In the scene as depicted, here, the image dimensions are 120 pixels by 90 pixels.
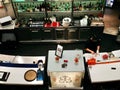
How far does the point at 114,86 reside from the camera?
4.94 m

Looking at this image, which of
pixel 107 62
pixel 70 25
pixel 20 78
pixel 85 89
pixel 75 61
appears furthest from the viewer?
pixel 70 25

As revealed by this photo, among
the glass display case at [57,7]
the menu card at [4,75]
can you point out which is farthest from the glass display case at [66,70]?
the glass display case at [57,7]

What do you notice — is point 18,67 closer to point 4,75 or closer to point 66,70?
point 4,75

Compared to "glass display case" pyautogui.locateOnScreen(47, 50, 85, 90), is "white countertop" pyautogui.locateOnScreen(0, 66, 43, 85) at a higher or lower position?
lower

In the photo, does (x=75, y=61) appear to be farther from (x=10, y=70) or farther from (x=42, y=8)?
(x=42, y=8)

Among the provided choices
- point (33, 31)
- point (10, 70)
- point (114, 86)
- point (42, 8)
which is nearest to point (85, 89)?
point (114, 86)

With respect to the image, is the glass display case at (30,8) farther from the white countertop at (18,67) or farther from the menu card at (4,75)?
the menu card at (4,75)

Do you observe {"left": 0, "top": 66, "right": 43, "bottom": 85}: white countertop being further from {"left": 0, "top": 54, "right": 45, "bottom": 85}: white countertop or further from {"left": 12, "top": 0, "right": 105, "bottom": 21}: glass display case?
{"left": 12, "top": 0, "right": 105, "bottom": 21}: glass display case

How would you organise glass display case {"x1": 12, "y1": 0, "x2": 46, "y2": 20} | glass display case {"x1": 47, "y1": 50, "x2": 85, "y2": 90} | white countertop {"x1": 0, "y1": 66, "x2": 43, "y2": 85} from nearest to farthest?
glass display case {"x1": 47, "y1": 50, "x2": 85, "y2": 90} < white countertop {"x1": 0, "y1": 66, "x2": 43, "y2": 85} < glass display case {"x1": 12, "y1": 0, "x2": 46, "y2": 20}

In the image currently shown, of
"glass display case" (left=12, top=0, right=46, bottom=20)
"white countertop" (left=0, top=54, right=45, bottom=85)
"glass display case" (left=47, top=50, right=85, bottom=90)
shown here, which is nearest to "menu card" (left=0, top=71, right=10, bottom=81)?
"white countertop" (left=0, top=54, right=45, bottom=85)

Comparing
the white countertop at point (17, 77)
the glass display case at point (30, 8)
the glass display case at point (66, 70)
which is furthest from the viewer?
the glass display case at point (30, 8)

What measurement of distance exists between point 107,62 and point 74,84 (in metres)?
1.25

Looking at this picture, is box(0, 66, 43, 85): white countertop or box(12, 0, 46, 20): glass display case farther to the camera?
box(12, 0, 46, 20): glass display case

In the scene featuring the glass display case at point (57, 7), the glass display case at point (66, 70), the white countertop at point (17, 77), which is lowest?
the white countertop at point (17, 77)
